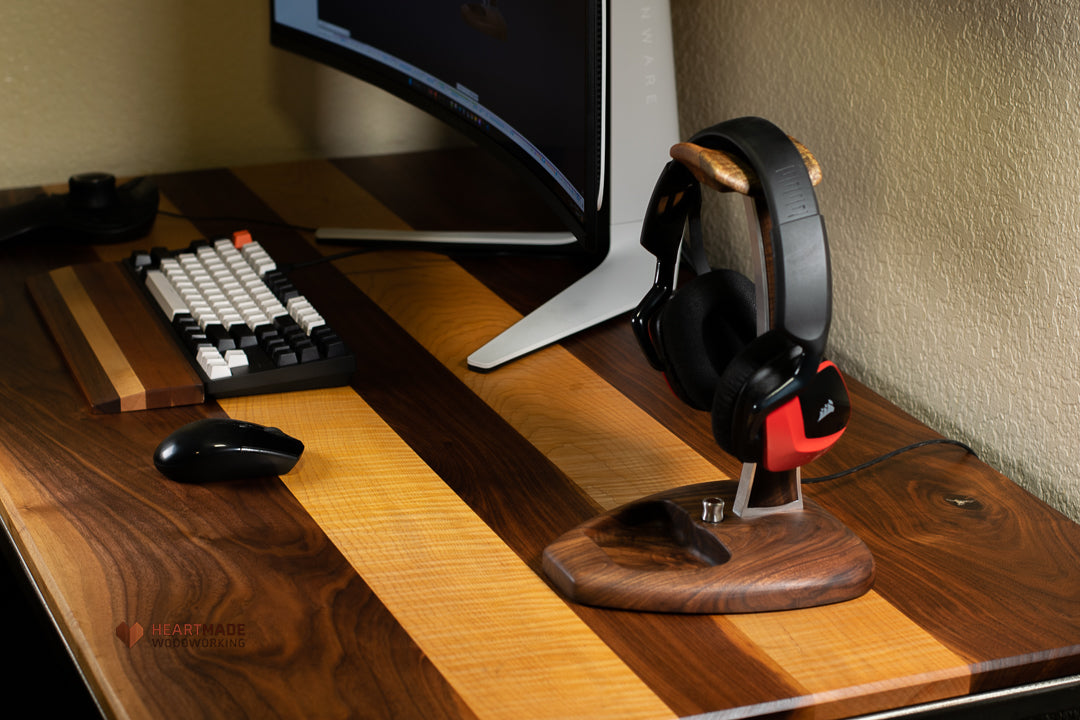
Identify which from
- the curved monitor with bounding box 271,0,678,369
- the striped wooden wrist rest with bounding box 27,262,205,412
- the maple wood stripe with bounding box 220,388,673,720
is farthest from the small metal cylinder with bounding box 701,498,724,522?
the striped wooden wrist rest with bounding box 27,262,205,412

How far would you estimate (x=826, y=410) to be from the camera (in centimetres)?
69

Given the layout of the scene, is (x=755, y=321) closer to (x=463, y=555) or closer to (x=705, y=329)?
(x=705, y=329)

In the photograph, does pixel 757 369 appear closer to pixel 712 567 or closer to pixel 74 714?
pixel 712 567

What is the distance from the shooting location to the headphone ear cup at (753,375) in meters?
0.64

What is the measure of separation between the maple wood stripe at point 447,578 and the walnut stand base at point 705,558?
0.10 ft

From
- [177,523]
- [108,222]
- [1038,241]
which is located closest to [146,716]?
[177,523]

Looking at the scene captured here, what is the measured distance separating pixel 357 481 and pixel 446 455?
0.08m

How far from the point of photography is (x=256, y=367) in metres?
0.93

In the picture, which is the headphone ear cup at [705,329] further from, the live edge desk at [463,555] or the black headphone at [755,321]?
the live edge desk at [463,555]

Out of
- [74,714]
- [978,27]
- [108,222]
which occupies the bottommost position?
[74,714]

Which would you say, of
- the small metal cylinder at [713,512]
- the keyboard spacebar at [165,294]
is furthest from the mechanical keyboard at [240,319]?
the small metal cylinder at [713,512]

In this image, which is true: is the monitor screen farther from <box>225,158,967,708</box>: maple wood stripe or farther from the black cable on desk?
the black cable on desk

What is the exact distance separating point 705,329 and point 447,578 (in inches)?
9.0

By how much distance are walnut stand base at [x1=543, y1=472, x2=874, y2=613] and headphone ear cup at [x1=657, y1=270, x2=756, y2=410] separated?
81 mm
